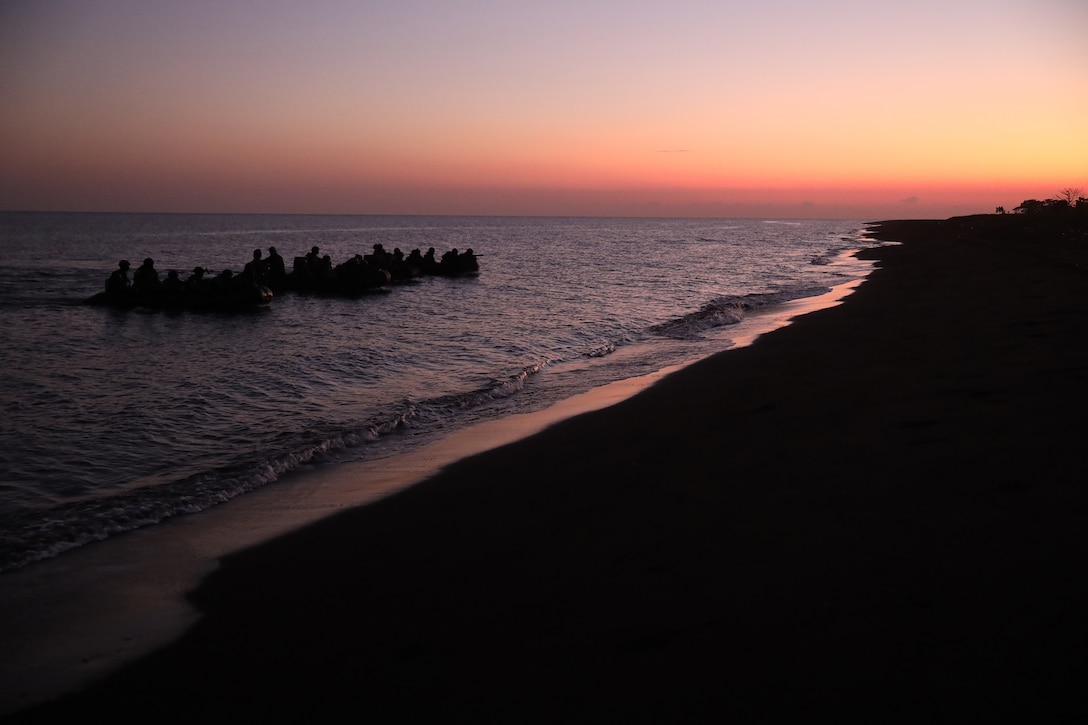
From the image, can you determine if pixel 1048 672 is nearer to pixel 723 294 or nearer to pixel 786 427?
pixel 786 427

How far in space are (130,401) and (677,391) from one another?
9.02 meters

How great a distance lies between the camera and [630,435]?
8.48 meters

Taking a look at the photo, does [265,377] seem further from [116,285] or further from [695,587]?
[116,285]

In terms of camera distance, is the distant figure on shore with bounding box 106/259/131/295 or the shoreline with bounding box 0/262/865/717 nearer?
the shoreline with bounding box 0/262/865/717

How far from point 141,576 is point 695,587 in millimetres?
4243

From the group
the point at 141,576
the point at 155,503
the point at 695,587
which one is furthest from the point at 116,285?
the point at 695,587

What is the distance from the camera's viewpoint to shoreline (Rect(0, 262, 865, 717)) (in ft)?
13.9

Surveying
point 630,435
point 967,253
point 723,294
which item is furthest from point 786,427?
point 967,253

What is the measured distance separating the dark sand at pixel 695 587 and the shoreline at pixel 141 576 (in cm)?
22

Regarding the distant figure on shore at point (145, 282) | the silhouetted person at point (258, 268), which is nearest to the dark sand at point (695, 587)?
the distant figure on shore at point (145, 282)

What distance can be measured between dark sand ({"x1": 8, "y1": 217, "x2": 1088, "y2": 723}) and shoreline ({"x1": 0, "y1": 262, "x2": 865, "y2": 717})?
0.22 meters

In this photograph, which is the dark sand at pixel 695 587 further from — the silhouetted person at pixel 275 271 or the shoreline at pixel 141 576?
the silhouetted person at pixel 275 271

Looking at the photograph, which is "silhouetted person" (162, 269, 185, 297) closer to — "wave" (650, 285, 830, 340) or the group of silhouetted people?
the group of silhouetted people

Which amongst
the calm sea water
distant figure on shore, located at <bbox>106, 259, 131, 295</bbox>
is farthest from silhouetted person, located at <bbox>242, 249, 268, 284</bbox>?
distant figure on shore, located at <bbox>106, 259, 131, 295</bbox>
